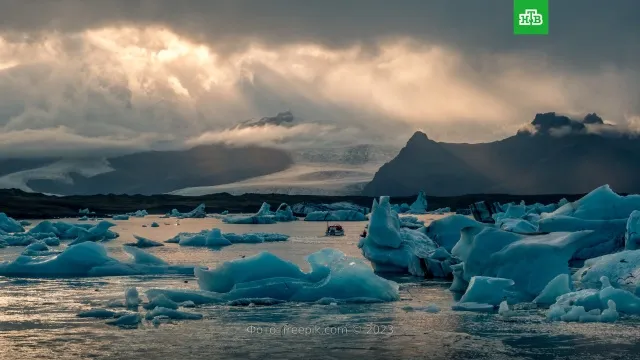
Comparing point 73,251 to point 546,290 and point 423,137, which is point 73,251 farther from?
point 423,137

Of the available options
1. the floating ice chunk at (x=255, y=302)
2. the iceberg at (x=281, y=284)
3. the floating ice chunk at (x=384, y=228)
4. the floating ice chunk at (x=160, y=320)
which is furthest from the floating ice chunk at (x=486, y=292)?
the floating ice chunk at (x=384, y=228)

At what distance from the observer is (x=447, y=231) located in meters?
29.4

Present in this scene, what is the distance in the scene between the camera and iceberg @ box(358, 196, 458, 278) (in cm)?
2559

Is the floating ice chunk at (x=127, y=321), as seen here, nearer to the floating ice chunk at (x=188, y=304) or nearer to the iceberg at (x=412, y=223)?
the floating ice chunk at (x=188, y=304)

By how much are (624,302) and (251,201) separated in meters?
96.7

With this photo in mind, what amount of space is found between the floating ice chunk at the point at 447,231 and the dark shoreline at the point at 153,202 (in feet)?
181

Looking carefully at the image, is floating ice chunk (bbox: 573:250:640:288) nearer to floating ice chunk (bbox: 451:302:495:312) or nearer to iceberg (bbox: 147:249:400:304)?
floating ice chunk (bbox: 451:302:495:312)

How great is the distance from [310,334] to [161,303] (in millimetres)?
3681

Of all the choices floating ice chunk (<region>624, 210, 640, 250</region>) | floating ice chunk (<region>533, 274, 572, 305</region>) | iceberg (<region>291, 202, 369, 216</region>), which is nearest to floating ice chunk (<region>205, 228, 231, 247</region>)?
floating ice chunk (<region>624, 210, 640, 250</region>)

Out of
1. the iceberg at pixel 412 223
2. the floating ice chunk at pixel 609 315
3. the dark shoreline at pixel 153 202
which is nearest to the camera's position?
the floating ice chunk at pixel 609 315

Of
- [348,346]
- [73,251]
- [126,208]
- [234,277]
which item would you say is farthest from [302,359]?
[126,208]

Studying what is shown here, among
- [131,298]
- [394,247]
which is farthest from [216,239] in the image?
[131,298]

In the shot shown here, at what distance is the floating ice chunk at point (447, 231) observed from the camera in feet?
95.9

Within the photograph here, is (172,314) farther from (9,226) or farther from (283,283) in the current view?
(9,226)
